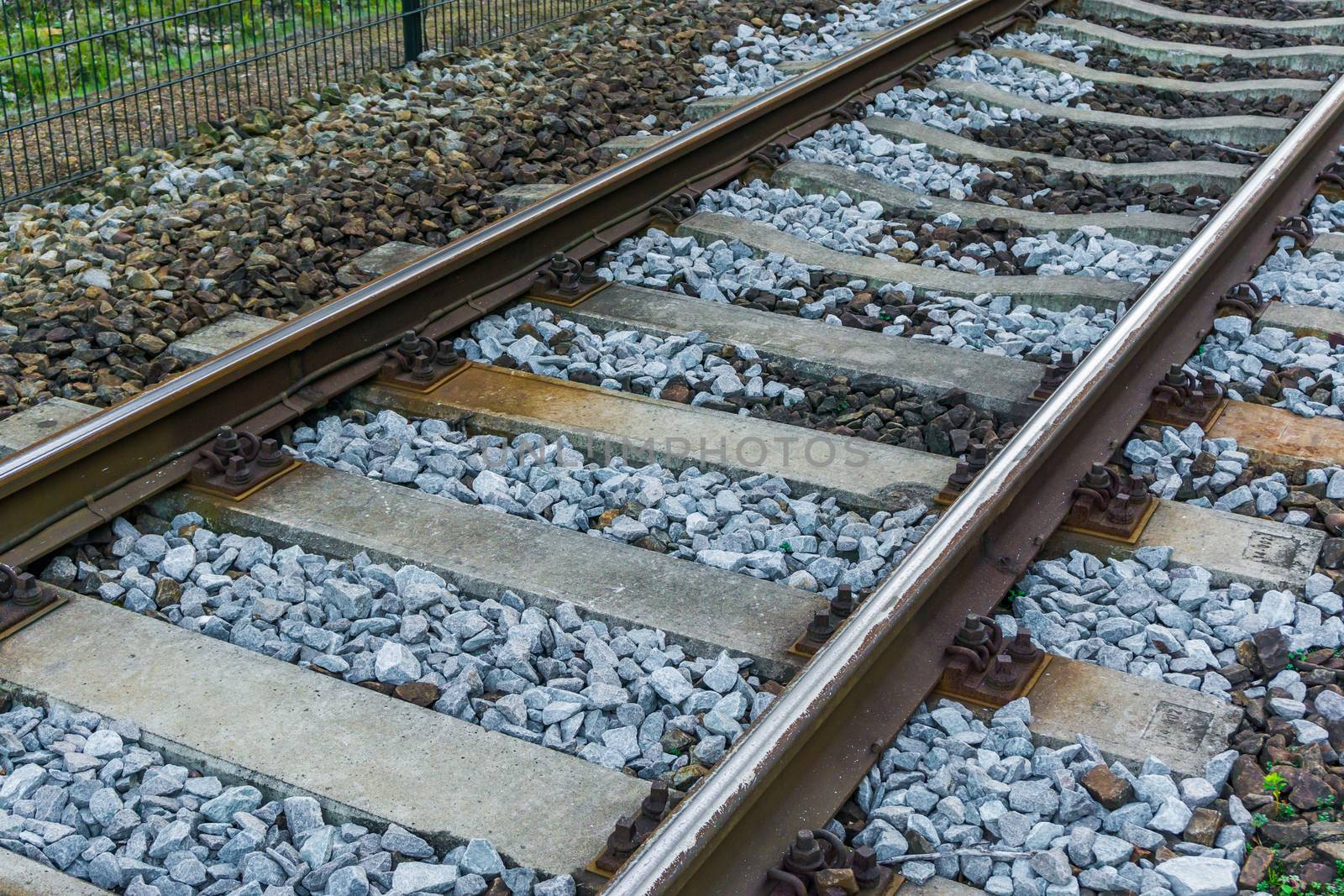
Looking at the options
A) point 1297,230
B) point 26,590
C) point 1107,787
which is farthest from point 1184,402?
point 26,590

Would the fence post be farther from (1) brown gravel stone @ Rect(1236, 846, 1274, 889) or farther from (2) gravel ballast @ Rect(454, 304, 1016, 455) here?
(1) brown gravel stone @ Rect(1236, 846, 1274, 889)

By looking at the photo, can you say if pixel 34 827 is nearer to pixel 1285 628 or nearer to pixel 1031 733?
pixel 1031 733

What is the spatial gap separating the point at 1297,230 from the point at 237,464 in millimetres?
4239

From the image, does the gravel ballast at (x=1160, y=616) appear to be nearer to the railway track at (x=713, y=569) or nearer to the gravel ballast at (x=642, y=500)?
the railway track at (x=713, y=569)

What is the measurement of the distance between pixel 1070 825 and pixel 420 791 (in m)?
1.32

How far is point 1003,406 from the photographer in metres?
4.75

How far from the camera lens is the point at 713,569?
3918mm

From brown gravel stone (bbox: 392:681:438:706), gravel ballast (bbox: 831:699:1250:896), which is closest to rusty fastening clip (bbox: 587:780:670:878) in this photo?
gravel ballast (bbox: 831:699:1250:896)

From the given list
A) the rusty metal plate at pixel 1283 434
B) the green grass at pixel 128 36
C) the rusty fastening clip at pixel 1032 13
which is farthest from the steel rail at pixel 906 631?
the green grass at pixel 128 36

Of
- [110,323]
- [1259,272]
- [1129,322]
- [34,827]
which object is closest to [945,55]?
[1259,272]

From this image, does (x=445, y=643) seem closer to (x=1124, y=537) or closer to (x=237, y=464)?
(x=237, y=464)

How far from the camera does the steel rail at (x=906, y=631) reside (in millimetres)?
2756

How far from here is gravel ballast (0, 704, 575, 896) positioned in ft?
9.45

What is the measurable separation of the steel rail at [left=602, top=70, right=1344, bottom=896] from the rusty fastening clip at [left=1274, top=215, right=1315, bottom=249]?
0.81 m
